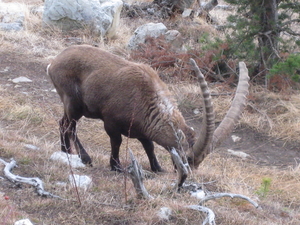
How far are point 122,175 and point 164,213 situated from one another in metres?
1.67

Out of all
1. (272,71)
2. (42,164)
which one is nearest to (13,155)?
(42,164)

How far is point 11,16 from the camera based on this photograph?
13938 mm

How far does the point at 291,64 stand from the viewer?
8203mm

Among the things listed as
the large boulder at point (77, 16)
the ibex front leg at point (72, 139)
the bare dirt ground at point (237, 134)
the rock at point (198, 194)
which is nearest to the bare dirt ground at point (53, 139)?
the bare dirt ground at point (237, 134)

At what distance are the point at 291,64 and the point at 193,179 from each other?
3667mm

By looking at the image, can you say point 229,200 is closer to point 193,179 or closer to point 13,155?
point 193,179

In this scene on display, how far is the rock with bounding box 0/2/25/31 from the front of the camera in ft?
43.3

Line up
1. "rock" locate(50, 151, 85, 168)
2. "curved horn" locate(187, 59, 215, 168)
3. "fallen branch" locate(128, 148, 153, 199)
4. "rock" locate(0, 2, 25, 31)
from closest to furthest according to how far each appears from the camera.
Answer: "fallen branch" locate(128, 148, 153, 199) → "curved horn" locate(187, 59, 215, 168) → "rock" locate(50, 151, 85, 168) → "rock" locate(0, 2, 25, 31)

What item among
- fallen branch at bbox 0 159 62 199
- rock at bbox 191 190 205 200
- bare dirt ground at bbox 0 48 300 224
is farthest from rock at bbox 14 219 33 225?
rock at bbox 191 190 205 200

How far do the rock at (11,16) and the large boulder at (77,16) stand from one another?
781mm

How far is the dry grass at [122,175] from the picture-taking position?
4098 mm

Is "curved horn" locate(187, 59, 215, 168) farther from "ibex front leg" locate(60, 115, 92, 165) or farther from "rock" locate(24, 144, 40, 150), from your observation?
"rock" locate(24, 144, 40, 150)

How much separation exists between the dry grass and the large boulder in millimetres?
1247

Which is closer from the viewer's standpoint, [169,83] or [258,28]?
[258,28]
